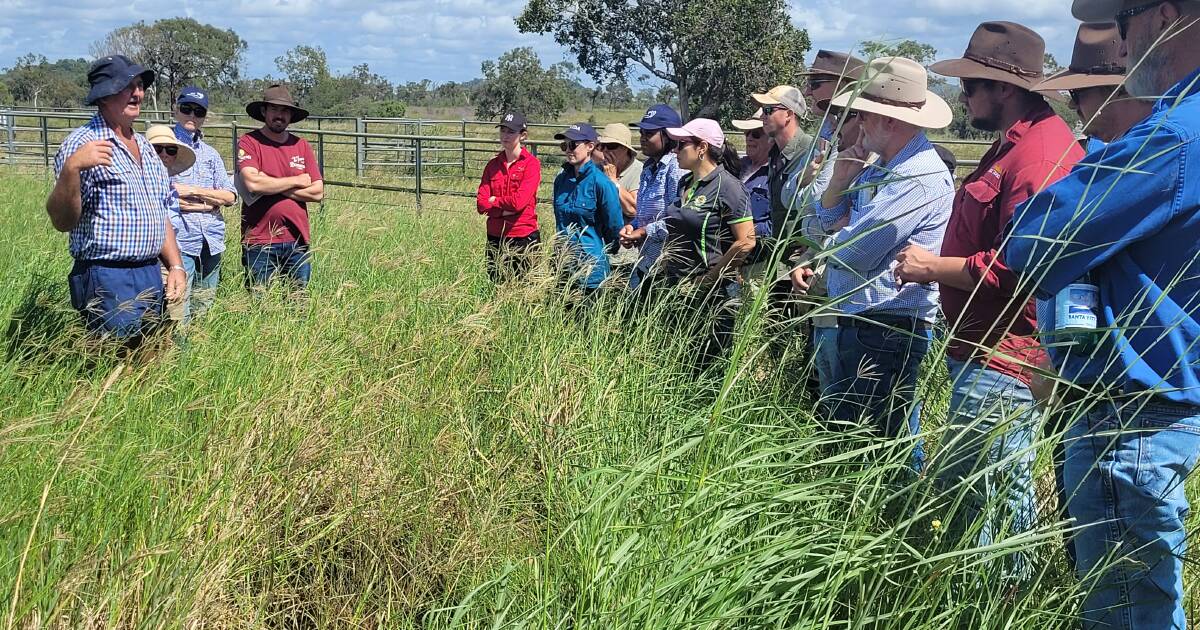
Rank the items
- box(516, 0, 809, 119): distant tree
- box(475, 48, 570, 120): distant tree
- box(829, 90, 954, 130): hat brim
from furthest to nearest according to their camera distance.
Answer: box(475, 48, 570, 120): distant tree → box(516, 0, 809, 119): distant tree → box(829, 90, 954, 130): hat brim

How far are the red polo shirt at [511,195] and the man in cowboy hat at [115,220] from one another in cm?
278

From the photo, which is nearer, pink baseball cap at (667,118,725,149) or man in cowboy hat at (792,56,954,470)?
man in cowboy hat at (792,56,954,470)

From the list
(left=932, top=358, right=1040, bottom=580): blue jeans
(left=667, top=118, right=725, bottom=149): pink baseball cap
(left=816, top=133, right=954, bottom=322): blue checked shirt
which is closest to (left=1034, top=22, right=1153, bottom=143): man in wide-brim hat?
(left=816, top=133, right=954, bottom=322): blue checked shirt

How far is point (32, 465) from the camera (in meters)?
2.75

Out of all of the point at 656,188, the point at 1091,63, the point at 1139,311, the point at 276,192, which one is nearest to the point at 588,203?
the point at 656,188

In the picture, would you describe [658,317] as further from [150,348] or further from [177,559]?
[177,559]

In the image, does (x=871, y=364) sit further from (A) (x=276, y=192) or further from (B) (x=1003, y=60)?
(A) (x=276, y=192)

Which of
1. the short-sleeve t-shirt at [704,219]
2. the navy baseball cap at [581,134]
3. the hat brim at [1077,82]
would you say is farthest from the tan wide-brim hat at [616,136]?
the hat brim at [1077,82]

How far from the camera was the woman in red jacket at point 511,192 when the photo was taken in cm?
702

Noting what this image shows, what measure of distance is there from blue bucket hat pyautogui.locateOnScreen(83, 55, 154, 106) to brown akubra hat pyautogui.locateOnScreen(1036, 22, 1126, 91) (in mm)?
3609

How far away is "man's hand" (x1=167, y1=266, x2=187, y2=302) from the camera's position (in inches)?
183

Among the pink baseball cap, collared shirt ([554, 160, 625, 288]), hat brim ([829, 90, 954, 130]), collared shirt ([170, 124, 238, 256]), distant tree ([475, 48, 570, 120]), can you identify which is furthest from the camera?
distant tree ([475, 48, 570, 120])

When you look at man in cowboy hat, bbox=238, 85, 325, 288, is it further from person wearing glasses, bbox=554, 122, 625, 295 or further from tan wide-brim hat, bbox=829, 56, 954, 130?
tan wide-brim hat, bbox=829, 56, 954, 130

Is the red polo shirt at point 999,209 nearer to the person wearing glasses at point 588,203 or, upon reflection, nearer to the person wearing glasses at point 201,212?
the person wearing glasses at point 588,203
